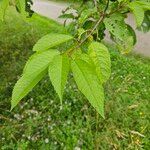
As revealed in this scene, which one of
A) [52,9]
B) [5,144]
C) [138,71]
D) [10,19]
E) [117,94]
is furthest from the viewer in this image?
[52,9]

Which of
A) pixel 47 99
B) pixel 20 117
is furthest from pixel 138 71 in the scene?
pixel 20 117

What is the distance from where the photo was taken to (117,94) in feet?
19.2

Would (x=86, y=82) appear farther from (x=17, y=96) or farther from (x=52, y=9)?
(x=52, y=9)

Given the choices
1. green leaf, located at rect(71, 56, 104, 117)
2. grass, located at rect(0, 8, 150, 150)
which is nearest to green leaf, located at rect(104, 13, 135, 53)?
green leaf, located at rect(71, 56, 104, 117)

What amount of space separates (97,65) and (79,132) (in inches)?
153

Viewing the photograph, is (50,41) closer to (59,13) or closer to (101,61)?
(101,61)

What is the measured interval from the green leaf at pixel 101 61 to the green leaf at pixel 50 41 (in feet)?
0.25

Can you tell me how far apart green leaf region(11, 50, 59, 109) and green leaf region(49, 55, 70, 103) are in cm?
2

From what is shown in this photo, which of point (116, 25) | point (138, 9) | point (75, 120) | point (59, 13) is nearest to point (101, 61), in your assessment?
point (138, 9)

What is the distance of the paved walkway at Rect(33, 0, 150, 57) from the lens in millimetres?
9741

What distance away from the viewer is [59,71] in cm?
93

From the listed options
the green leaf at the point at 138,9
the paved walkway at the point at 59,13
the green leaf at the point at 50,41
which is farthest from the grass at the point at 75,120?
the green leaf at the point at 50,41

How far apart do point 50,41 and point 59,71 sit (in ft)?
0.50

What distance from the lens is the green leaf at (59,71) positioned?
0.90 m
